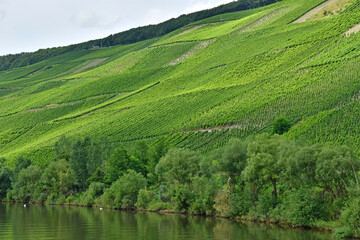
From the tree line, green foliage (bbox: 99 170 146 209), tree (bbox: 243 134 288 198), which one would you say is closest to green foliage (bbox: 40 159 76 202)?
the tree line

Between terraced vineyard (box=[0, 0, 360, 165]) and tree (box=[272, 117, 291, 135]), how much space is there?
6.80 ft

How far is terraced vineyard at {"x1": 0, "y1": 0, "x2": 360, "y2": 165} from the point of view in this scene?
104 metres

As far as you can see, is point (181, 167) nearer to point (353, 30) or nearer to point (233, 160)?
point (233, 160)

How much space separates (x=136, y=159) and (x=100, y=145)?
12312 millimetres

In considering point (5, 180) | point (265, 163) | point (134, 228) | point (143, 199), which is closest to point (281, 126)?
point (143, 199)

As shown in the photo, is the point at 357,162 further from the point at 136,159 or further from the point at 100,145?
the point at 100,145

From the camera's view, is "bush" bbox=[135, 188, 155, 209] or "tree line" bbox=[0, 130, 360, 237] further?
"bush" bbox=[135, 188, 155, 209]

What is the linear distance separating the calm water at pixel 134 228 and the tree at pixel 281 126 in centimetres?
3353

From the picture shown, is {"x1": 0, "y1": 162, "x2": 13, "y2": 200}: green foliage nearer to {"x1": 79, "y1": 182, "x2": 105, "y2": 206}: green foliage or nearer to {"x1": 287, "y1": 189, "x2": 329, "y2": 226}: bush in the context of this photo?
{"x1": 79, "y1": 182, "x2": 105, "y2": 206}: green foliage

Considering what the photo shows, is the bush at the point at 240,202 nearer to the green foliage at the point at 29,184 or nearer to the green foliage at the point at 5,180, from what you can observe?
the green foliage at the point at 29,184

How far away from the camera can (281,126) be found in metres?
97.9

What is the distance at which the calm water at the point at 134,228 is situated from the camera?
50.5 metres

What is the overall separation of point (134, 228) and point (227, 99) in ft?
251

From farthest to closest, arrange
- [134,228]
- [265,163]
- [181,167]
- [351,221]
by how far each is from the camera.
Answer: [181,167]
[265,163]
[134,228]
[351,221]
